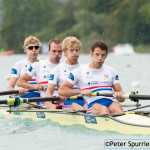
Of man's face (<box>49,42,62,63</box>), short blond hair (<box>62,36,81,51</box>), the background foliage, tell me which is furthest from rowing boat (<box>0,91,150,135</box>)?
the background foliage

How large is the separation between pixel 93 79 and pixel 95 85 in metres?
0.14

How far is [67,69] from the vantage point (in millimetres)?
10594

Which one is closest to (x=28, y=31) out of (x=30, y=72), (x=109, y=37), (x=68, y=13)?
(x=68, y=13)

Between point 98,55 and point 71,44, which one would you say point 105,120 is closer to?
point 98,55

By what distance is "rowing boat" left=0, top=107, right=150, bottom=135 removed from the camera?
8.68m

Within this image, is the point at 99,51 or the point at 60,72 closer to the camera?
the point at 99,51

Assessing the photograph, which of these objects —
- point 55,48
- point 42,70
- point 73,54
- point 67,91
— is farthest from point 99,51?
point 42,70

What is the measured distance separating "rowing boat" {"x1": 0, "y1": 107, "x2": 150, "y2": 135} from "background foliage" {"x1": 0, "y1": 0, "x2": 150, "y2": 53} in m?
56.7

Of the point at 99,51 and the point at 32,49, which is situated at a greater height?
the point at 32,49

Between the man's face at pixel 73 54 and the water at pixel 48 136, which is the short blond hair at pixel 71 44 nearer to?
the man's face at pixel 73 54

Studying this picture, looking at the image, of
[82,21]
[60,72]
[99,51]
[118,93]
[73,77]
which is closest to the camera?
[99,51]

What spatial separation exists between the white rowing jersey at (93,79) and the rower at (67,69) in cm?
63

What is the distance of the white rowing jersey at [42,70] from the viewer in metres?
11.4

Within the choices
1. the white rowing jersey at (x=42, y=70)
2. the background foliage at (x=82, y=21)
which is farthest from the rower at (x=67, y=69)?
the background foliage at (x=82, y=21)
